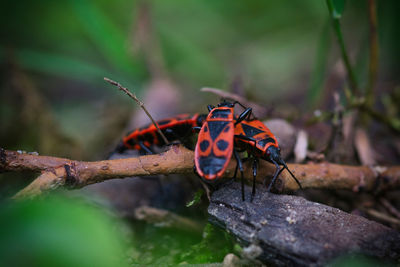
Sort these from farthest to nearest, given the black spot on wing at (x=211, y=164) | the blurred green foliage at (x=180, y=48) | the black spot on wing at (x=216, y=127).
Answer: the blurred green foliage at (x=180, y=48) → the black spot on wing at (x=216, y=127) → the black spot on wing at (x=211, y=164)

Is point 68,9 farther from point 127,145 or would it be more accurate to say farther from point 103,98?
point 127,145

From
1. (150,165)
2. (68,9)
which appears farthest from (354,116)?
(68,9)

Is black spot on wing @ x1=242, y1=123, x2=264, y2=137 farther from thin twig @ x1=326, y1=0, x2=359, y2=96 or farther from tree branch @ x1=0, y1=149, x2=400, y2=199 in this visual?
thin twig @ x1=326, y1=0, x2=359, y2=96

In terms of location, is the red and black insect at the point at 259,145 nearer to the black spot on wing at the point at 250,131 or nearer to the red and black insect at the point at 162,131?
the black spot on wing at the point at 250,131

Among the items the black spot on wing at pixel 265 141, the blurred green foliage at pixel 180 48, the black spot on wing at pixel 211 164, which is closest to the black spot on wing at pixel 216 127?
the black spot on wing at pixel 211 164

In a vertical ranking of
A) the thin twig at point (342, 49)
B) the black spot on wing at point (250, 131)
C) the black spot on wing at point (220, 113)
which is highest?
the thin twig at point (342, 49)

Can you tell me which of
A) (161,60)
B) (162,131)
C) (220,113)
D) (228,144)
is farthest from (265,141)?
(161,60)

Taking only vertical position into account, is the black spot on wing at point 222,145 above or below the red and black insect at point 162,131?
below

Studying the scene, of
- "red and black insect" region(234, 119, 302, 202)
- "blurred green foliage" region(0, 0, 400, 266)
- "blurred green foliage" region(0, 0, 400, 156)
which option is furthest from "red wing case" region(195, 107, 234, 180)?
"blurred green foliage" region(0, 0, 400, 156)
